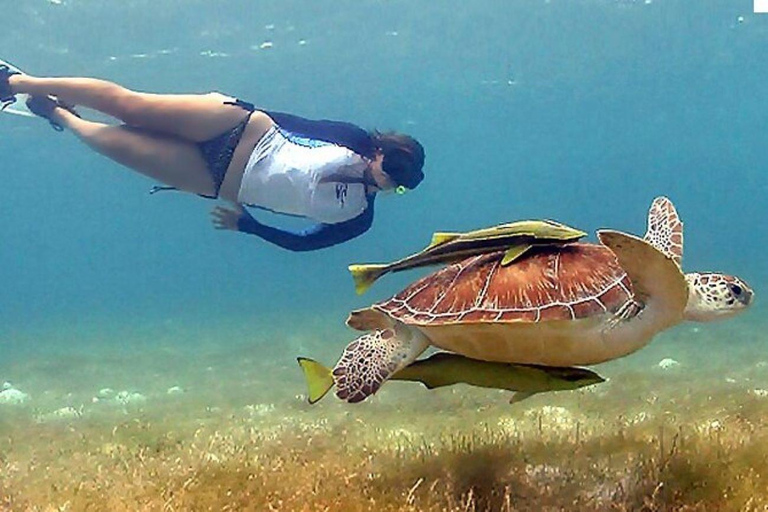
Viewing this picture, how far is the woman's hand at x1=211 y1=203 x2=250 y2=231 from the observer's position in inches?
317

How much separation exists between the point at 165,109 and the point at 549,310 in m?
5.79

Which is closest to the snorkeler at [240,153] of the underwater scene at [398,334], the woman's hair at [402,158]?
the woman's hair at [402,158]

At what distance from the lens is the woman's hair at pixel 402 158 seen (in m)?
7.16

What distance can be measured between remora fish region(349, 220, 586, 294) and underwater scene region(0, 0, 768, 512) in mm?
79

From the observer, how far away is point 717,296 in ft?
13.9

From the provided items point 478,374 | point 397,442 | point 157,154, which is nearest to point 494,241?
point 478,374

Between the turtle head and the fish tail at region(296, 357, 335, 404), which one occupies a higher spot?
the turtle head

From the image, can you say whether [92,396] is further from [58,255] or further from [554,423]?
[58,255]

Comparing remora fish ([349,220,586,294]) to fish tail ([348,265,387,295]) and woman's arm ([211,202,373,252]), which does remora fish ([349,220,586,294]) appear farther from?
woman's arm ([211,202,373,252])

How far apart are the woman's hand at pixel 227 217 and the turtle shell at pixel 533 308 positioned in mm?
3910

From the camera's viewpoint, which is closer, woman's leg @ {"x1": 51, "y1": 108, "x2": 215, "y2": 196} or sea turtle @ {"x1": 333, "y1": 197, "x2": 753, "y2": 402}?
sea turtle @ {"x1": 333, "y1": 197, "x2": 753, "y2": 402}

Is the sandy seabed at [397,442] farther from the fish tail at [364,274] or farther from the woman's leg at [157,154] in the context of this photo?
the woman's leg at [157,154]

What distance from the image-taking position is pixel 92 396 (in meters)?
15.8

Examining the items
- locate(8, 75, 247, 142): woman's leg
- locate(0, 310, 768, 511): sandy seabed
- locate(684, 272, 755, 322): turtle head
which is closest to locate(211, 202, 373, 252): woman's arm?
locate(8, 75, 247, 142): woman's leg
